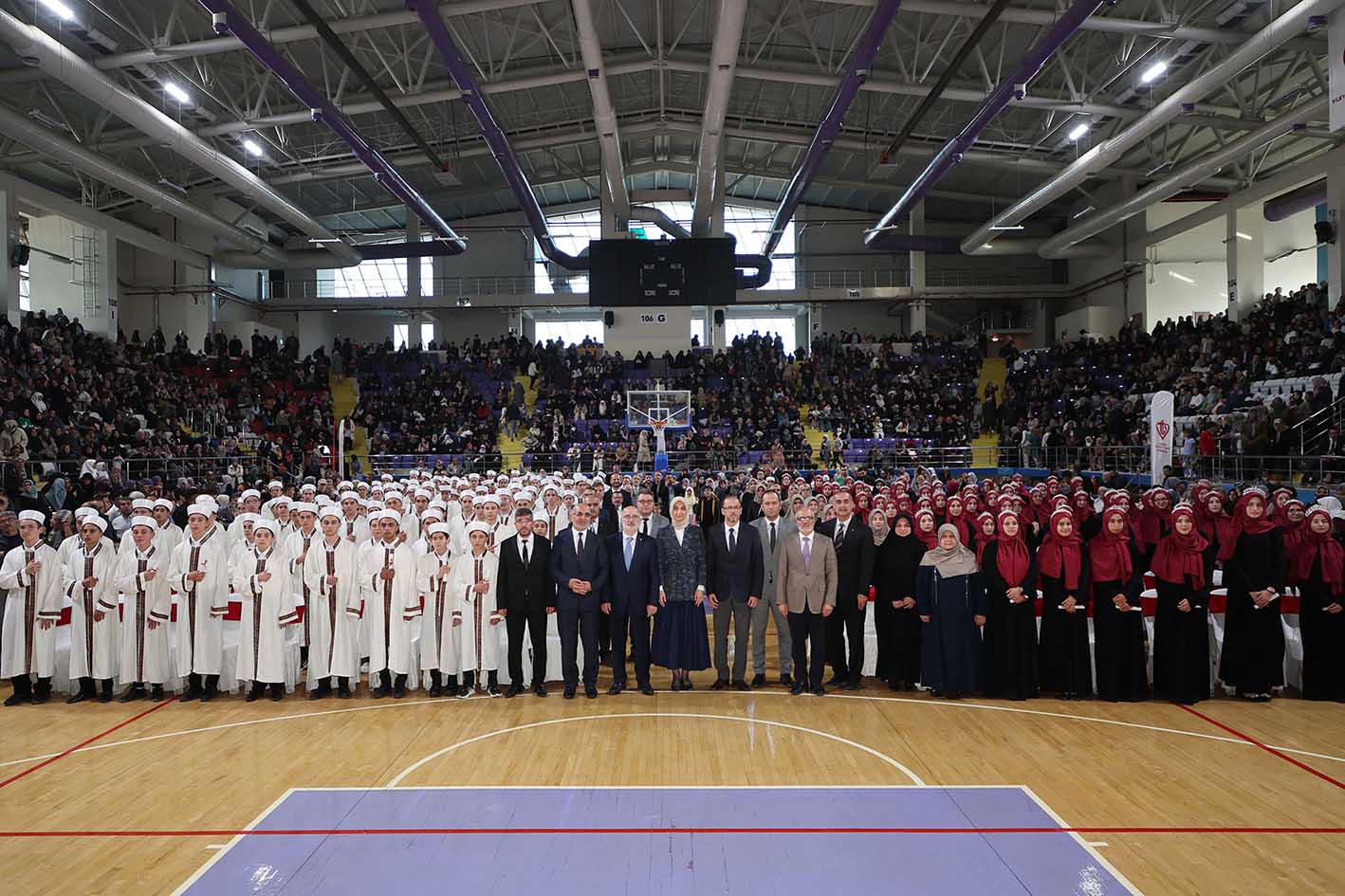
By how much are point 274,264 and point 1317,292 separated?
34.4m

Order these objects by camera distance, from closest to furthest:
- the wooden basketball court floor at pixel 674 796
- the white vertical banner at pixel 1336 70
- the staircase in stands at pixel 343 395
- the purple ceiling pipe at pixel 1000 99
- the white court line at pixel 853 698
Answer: the wooden basketball court floor at pixel 674 796
the white court line at pixel 853 698
the white vertical banner at pixel 1336 70
the purple ceiling pipe at pixel 1000 99
the staircase in stands at pixel 343 395

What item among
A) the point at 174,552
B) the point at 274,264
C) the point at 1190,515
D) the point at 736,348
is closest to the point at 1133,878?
Result: the point at 1190,515

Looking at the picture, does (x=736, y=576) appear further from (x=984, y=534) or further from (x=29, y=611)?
(x=29, y=611)

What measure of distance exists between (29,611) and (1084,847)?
9194 mm

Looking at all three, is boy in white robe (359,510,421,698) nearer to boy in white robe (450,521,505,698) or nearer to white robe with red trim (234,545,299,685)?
boy in white robe (450,521,505,698)

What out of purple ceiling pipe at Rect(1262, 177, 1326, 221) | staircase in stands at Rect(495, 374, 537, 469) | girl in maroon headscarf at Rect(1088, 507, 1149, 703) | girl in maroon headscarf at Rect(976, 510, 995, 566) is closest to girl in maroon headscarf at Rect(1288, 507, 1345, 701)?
girl in maroon headscarf at Rect(1088, 507, 1149, 703)

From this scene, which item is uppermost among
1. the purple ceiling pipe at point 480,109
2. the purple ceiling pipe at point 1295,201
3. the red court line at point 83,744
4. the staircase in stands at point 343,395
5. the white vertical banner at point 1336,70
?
the purple ceiling pipe at point 480,109

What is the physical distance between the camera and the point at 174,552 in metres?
8.97

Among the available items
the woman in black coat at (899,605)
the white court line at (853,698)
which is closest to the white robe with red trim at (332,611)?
the white court line at (853,698)

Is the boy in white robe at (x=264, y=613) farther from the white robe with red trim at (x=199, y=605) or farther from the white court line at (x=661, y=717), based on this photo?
the white court line at (x=661, y=717)

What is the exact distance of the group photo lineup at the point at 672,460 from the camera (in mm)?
6094

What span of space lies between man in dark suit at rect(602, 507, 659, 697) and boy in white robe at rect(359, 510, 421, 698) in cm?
187

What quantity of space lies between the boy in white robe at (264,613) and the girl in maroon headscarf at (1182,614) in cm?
811

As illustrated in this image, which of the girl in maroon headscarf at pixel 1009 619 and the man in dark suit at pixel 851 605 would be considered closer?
the girl in maroon headscarf at pixel 1009 619
